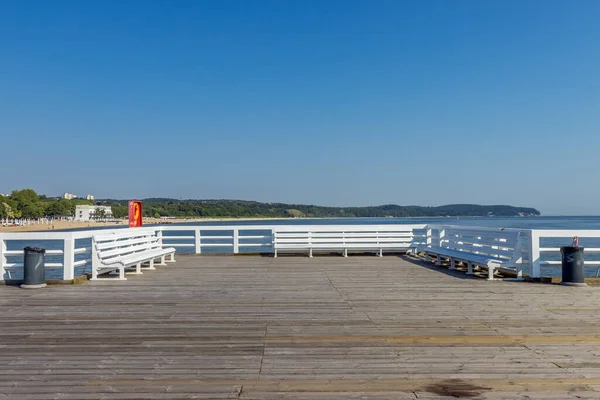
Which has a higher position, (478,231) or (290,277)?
(478,231)

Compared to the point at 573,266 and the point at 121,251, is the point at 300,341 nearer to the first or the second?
the point at 573,266

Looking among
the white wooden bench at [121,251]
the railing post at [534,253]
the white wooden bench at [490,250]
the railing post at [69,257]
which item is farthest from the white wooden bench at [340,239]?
the railing post at [69,257]

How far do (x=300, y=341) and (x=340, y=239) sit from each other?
31.8 feet

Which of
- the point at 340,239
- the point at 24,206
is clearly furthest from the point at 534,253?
the point at 24,206

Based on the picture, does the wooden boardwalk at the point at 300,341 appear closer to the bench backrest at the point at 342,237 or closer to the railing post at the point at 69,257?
the railing post at the point at 69,257

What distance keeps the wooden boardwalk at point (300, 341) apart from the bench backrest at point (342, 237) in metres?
5.65

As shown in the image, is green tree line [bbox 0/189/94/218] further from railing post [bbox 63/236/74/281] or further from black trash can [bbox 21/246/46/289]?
black trash can [bbox 21/246/46/289]

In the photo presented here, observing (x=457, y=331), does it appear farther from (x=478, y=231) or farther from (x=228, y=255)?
(x=228, y=255)

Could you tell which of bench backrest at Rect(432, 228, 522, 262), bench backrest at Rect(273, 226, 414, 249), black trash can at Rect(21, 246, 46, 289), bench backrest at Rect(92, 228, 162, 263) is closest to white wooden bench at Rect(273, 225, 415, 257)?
bench backrest at Rect(273, 226, 414, 249)

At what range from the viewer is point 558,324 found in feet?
18.0

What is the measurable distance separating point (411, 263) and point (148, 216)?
12045 cm

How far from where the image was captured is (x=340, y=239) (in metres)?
14.4

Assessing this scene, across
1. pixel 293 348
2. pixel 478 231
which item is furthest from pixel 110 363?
pixel 478 231

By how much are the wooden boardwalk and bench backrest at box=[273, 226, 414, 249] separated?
5653 mm
